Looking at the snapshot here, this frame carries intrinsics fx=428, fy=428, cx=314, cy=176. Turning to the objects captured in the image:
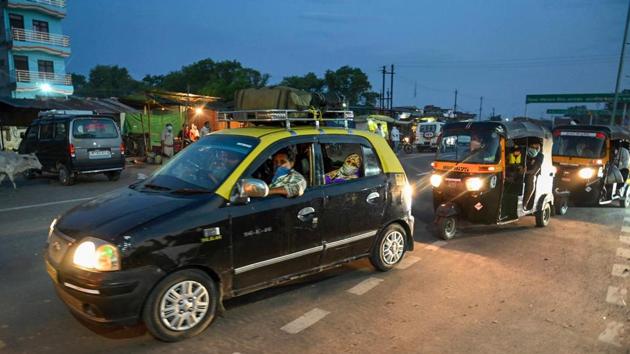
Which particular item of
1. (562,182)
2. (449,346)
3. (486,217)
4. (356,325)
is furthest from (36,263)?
(562,182)

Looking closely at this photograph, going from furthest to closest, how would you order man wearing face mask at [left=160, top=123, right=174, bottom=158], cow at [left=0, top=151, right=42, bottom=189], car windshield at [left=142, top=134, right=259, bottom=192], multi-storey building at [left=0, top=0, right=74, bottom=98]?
multi-storey building at [left=0, top=0, right=74, bottom=98] → man wearing face mask at [left=160, top=123, right=174, bottom=158] → cow at [left=0, top=151, right=42, bottom=189] → car windshield at [left=142, top=134, right=259, bottom=192]

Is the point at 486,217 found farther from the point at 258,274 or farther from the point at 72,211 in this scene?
the point at 72,211

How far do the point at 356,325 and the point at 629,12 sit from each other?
29023 millimetres

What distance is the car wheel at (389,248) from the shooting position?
17.5 ft

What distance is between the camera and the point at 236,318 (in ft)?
13.3

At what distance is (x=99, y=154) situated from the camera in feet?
40.0

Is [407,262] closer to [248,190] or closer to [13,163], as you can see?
[248,190]

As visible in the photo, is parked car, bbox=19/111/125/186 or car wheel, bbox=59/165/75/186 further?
car wheel, bbox=59/165/75/186

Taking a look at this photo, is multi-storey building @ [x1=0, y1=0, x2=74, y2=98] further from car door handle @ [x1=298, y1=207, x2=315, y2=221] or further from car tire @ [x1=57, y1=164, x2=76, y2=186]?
Result: car door handle @ [x1=298, y1=207, x2=315, y2=221]

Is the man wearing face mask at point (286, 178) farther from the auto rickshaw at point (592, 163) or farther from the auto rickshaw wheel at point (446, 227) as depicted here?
the auto rickshaw at point (592, 163)

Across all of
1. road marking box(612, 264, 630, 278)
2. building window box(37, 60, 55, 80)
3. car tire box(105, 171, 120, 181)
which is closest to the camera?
road marking box(612, 264, 630, 278)

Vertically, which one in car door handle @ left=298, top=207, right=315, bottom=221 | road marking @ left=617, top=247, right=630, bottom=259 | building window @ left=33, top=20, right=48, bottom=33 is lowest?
road marking @ left=617, top=247, right=630, bottom=259

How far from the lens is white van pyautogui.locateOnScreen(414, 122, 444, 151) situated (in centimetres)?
2986

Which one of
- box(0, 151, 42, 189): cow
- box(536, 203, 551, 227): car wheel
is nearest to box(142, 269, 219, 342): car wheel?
box(536, 203, 551, 227): car wheel
